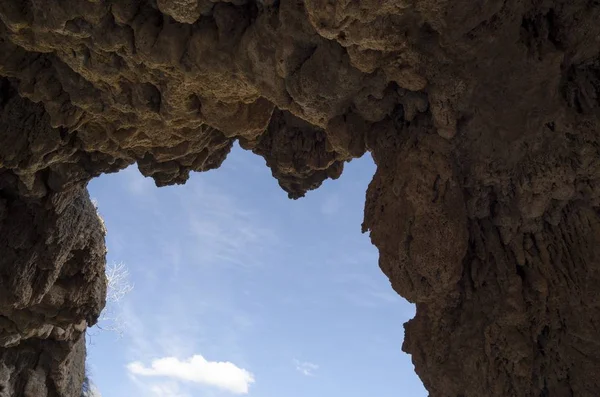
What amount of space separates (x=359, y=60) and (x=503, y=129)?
0.95 meters

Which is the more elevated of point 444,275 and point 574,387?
point 444,275

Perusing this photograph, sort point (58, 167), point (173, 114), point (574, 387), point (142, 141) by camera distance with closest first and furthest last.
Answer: point (574, 387) → point (173, 114) → point (142, 141) → point (58, 167)

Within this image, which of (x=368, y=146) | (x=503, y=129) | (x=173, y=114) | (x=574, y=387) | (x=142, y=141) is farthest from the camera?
(x=142, y=141)

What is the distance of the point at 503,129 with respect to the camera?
2758mm

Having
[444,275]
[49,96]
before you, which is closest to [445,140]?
[444,275]

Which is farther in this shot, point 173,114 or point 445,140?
point 173,114

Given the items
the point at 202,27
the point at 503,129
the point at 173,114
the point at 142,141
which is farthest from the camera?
the point at 142,141

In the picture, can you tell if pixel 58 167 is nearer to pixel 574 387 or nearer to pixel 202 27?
pixel 202 27

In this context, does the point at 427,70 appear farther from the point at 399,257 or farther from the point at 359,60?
the point at 399,257

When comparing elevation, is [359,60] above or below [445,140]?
above

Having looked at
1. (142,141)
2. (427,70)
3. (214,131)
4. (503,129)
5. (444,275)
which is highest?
(214,131)

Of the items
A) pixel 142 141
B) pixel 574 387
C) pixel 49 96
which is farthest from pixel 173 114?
pixel 574 387

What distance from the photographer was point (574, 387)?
2545 mm

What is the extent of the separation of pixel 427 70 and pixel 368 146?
737 mm
